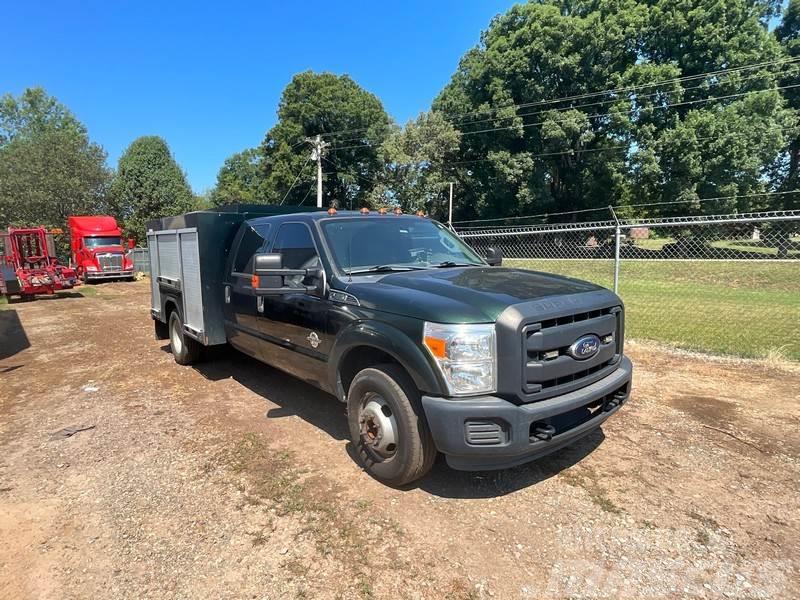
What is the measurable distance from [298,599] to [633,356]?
5932 millimetres

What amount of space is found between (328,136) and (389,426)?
43.8 metres

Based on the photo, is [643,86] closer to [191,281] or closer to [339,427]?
[191,281]

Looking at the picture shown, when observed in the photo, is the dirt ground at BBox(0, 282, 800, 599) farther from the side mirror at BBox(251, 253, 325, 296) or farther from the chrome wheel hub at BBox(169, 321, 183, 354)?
the chrome wheel hub at BBox(169, 321, 183, 354)

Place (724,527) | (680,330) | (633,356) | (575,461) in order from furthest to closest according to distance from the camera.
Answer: (680,330), (633,356), (575,461), (724,527)

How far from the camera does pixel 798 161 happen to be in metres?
31.9

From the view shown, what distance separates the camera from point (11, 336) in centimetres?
960

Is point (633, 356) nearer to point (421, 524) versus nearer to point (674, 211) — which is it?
point (421, 524)

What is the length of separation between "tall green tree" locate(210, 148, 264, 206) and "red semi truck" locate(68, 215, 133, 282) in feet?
97.5

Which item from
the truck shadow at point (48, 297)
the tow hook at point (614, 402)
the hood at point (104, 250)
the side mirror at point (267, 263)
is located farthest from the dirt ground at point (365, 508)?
the hood at point (104, 250)

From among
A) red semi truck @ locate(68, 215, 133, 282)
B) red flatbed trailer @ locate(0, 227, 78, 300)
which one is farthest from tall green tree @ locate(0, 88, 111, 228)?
red flatbed trailer @ locate(0, 227, 78, 300)

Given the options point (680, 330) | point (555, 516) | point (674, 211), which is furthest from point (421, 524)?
point (674, 211)

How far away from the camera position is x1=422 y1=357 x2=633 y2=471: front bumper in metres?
2.83

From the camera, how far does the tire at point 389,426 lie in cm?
312

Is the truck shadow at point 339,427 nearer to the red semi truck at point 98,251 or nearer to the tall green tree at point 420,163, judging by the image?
the red semi truck at point 98,251
